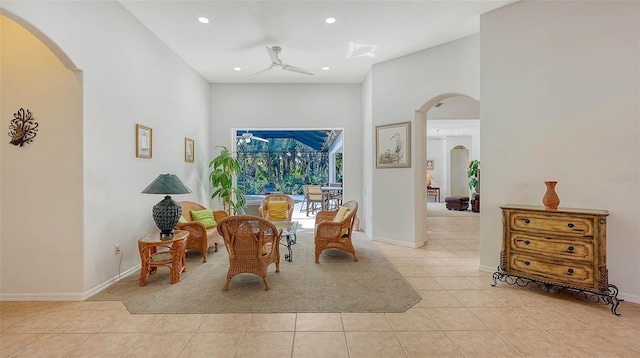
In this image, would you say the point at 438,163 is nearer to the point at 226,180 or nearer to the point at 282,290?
the point at 226,180

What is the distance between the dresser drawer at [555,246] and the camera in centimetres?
272

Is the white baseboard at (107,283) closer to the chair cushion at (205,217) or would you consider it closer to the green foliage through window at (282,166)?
the chair cushion at (205,217)

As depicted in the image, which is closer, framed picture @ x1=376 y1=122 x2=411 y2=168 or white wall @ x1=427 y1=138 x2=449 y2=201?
framed picture @ x1=376 y1=122 x2=411 y2=168

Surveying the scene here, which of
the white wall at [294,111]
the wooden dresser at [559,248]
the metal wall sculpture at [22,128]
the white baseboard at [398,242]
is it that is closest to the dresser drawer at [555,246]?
the wooden dresser at [559,248]

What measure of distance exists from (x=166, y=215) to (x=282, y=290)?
1695 mm

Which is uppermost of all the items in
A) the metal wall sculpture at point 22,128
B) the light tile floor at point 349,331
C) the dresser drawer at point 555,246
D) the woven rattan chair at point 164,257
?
the metal wall sculpture at point 22,128

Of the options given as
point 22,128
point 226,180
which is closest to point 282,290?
point 22,128

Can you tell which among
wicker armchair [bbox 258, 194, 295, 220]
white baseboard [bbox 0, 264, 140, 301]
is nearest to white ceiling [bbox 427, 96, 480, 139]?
wicker armchair [bbox 258, 194, 295, 220]

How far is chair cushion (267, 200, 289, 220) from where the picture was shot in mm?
5703

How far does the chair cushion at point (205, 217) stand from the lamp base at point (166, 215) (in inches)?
46.5

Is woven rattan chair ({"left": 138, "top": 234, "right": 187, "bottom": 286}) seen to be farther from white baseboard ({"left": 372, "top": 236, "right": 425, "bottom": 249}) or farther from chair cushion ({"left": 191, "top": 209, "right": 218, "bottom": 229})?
white baseboard ({"left": 372, "top": 236, "right": 425, "bottom": 249})

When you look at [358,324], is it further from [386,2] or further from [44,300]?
[386,2]

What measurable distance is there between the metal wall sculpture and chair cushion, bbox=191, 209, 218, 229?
2223 millimetres

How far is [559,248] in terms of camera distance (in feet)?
9.38
